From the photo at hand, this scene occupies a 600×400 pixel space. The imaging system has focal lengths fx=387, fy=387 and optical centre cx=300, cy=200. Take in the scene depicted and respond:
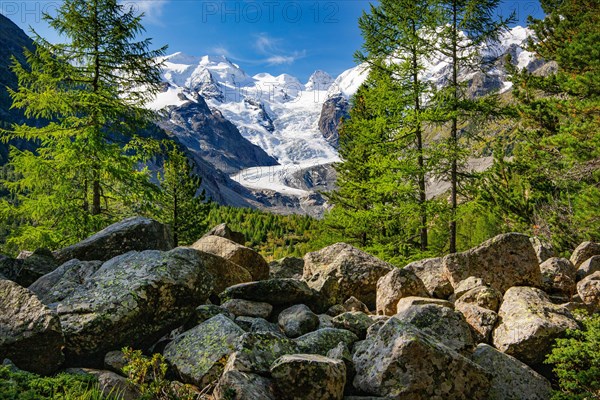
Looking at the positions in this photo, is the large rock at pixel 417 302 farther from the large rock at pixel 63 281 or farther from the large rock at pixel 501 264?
the large rock at pixel 63 281

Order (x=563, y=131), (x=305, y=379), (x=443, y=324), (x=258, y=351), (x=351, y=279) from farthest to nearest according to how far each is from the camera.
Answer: (x=563, y=131) → (x=351, y=279) → (x=443, y=324) → (x=258, y=351) → (x=305, y=379)

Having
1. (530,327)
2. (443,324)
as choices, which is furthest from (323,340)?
(530,327)

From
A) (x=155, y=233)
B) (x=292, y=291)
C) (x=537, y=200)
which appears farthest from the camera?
(x=537, y=200)

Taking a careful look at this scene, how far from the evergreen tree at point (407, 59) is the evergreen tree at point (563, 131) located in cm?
441

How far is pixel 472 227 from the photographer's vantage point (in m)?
40.8

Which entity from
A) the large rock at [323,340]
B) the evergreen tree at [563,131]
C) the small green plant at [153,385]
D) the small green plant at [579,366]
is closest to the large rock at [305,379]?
the large rock at [323,340]

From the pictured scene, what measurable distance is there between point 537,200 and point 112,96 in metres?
18.6

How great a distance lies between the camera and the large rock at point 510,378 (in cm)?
555

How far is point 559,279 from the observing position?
8.82 meters

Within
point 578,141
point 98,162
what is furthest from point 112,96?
point 578,141

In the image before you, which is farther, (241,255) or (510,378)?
(241,255)

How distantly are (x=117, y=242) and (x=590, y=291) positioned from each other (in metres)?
10.2

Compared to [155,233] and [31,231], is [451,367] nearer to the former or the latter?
[155,233]

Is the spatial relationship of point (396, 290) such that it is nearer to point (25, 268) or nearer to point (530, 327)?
point (530, 327)
